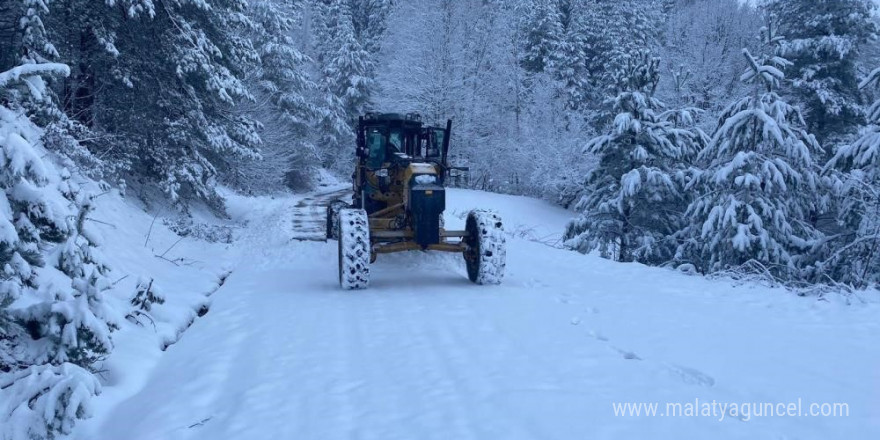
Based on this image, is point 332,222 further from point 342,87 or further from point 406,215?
point 342,87

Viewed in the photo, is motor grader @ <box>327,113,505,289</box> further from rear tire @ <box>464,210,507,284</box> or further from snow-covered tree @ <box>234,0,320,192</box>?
snow-covered tree @ <box>234,0,320,192</box>

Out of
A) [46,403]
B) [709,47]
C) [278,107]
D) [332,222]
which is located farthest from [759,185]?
[709,47]

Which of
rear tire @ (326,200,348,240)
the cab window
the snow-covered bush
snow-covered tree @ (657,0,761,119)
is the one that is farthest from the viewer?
snow-covered tree @ (657,0,761,119)

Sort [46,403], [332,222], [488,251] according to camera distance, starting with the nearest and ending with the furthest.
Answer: [46,403]
[488,251]
[332,222]

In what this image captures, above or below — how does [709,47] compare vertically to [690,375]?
above

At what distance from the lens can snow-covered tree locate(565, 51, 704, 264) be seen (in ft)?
44.1

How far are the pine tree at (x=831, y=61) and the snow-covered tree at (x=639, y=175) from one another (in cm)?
696

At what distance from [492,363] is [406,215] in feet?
14.0

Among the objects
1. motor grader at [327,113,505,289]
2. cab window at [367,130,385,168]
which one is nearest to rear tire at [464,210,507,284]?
motor grader at [327,113,505,289]

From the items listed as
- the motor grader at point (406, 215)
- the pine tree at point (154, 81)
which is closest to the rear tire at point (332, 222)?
the motor grader at point (406, 215)

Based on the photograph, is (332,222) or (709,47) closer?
(332,222)

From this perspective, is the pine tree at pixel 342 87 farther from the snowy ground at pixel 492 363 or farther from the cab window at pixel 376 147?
the snowy ground at pixel 492 363

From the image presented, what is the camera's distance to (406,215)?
8578 millimetres

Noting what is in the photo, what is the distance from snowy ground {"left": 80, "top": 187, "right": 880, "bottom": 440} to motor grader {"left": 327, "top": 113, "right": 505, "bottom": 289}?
46 centimetres
